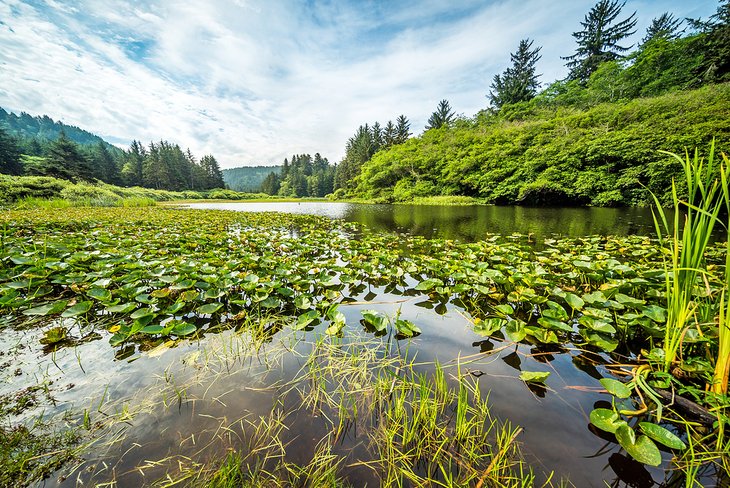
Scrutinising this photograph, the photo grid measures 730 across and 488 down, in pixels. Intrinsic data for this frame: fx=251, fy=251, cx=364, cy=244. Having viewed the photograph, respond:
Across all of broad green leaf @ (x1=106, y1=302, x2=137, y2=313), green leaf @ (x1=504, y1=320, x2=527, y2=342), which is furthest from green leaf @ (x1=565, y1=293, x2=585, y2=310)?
broad green leaf @ (x1=106, y1=302, x2=137, y2=313)

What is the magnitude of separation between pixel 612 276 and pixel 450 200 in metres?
17.1

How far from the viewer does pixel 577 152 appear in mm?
15141

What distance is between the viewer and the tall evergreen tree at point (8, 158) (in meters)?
32.8

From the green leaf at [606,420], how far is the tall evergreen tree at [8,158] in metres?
57.3

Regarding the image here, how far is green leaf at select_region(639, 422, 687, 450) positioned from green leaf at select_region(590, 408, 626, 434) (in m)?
0.07

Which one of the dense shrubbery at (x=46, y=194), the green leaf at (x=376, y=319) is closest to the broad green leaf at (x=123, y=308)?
the green leaf at (x=376, y=319)

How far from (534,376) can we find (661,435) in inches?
20.1

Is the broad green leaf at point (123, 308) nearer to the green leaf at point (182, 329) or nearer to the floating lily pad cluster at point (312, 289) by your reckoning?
the floating lily pad cluster at point (312, 289)

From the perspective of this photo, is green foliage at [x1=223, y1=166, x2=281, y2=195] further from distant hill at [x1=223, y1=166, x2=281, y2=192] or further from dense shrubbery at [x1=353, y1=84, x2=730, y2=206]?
dense shrubbery at [x1=353, y1=84, x2=730, y2=206]

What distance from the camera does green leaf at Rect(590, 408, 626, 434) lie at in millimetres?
1183

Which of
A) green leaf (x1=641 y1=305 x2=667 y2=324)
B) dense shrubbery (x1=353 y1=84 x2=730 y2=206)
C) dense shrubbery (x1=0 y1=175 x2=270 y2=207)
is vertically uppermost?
dense shrubbery (x1=353 y1=84 x2=730 y2=206)

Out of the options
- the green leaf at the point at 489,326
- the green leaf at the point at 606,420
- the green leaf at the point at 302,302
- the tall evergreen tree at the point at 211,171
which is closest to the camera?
the green leaf at the point at 606,420

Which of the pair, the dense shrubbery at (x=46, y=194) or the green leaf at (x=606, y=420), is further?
the dense shrubbery at (x=46, y=194)

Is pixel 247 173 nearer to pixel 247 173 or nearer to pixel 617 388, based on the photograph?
pixel 247 173
